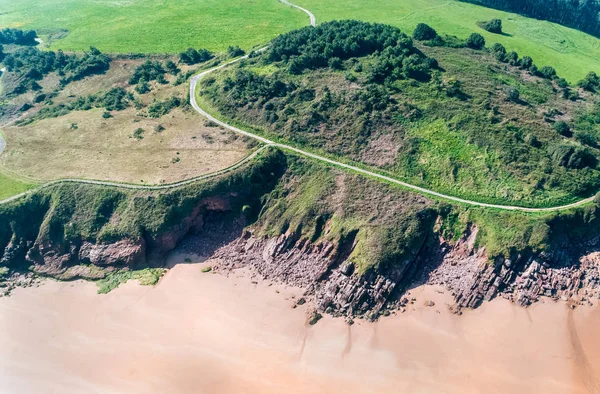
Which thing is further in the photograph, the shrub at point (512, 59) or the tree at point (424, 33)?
the tree at point (424, 33)

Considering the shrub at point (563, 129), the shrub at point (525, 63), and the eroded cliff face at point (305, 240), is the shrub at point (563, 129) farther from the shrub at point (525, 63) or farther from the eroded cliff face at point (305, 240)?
the shrub at point (525, 63)

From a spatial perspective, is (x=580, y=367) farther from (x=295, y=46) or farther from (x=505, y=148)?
(x=295, y=46)

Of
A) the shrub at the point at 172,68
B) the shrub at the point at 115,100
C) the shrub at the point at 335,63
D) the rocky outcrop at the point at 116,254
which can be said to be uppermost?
the shrub at the point at 335,63

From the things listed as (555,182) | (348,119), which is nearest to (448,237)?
(555,182)

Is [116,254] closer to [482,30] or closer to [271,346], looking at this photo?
[271,346]

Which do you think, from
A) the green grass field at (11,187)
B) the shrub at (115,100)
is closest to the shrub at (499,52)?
the shrub at (115,100)

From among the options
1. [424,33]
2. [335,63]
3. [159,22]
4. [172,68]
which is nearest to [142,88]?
[172,68]

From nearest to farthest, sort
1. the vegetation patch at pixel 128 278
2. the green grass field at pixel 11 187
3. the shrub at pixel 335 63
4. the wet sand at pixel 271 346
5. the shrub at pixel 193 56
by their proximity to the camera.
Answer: the wet sand at pixel 271 346
the vegetation patch at pixel 128 278
the green grass field at pixel 11 187
the shrub at pixel 335 63
the shrub at pixel 193 56
